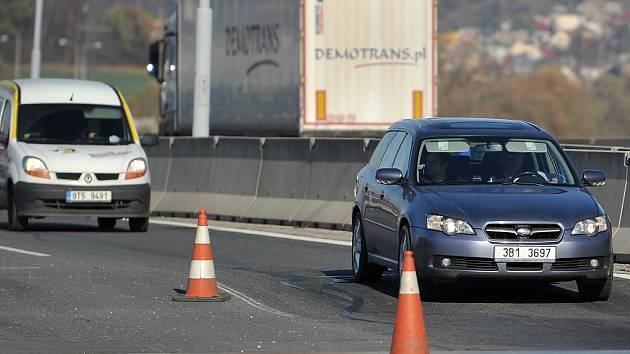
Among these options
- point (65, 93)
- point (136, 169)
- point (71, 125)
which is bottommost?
point (136, 169)

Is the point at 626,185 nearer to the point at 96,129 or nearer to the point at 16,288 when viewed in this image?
the point at 16,288

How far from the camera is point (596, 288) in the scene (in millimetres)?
13773

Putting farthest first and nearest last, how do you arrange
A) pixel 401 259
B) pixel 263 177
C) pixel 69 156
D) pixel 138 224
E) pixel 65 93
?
pixel 263 177, pixel 65 93, pixel 138 224, pixel 69 156, pixel 401 259

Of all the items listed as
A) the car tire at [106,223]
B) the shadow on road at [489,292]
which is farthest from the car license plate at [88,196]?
the shadow on road at [489,292]

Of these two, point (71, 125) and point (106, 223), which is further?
point (106, 223)

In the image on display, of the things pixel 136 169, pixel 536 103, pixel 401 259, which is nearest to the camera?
pixel 401 259

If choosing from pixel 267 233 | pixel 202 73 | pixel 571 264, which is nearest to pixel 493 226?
pixel 571 264

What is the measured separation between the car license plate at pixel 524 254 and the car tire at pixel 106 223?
37.9ft

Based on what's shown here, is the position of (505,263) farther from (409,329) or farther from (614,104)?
(614,104)

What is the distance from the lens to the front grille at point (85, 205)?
74.1 feet

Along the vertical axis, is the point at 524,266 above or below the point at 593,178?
below

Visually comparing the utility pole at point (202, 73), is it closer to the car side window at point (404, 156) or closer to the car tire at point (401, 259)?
the car side window at point (404, 156)

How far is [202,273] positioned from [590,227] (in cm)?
298

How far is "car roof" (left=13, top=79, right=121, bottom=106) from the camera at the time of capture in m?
23.8
